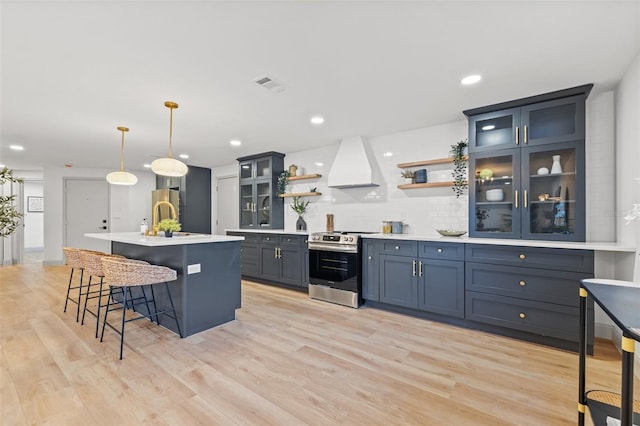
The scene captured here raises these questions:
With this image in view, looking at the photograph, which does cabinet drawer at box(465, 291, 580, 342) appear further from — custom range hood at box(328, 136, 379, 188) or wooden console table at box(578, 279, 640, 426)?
custom range hood at box(328, 136, 379, 188)

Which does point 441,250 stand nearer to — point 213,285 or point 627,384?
point 627,384

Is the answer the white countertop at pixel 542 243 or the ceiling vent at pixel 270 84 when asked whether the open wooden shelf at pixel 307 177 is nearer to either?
the white countertop at pixel 542 243

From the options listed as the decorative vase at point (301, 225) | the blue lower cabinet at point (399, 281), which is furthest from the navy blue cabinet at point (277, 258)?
the blue lower cabinet at point (399, 281)

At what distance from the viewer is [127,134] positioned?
14.1 ft

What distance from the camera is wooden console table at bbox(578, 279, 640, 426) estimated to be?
0.92m

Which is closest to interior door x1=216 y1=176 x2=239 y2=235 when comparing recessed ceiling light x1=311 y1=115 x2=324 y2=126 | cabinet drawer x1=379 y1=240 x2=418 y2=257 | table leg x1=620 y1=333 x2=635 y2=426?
recessed ceiling light x1=311 y1=115 x2=324 y2=126

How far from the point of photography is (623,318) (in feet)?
3.27

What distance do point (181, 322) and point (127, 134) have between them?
3060 millimetres

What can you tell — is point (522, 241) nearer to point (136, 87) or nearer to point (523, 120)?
point (523, 120)

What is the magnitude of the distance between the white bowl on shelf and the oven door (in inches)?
68.0

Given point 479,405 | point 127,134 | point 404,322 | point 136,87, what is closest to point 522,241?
point 404,322

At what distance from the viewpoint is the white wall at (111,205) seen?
688 centimetres

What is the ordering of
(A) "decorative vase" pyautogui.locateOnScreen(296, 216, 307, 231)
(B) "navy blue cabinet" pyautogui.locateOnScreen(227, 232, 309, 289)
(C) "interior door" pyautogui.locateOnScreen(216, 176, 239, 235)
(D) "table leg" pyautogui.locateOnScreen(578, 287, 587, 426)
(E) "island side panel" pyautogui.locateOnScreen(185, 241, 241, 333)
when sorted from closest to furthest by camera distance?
1. (D) "table leg" pyautogui.locateOnScreen(578, 287, 587, 426)
2. (E) "island side panel" pyautogui.locateOnScreen(185, 241, 241, 333)
3. (B) "navy blue cabinet" pyautogui.locateOnScreen(227, 232, 309, 289)
4. (A) "decorative vase" pyautogui.locateOnScreen(296, 216, 307, 231)
5. (C) "interior door" pyautogui.locateOnScreen(216, 176, 239, 235)

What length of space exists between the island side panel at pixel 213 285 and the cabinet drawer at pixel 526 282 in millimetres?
2580
